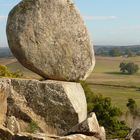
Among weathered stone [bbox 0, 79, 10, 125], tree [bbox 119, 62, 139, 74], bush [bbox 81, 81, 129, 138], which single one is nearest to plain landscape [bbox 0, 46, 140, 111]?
tree [bbox 119, 62, 139, 74]

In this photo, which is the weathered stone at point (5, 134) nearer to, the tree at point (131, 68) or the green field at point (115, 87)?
the green field at point (115, 87)

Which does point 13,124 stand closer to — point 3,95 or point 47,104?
point 3,95

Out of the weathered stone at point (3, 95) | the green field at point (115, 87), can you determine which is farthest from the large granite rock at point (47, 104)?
the green field at point (115, 87)

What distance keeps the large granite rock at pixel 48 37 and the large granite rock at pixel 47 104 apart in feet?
2.52

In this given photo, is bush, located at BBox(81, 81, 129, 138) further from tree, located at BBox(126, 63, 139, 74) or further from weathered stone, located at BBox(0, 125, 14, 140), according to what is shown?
tree, located at BBox(126, 63, 139, 74)

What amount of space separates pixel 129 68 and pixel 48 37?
141532mm

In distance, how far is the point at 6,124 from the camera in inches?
741

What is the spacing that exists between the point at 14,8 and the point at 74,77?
3979 mm

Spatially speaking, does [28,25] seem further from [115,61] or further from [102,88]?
[115,61]

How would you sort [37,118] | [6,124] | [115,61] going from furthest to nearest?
[115,61] < [37,118] < [6,124]

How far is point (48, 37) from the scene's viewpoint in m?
20.4

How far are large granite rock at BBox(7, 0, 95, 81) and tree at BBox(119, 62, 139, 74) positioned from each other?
139 meters

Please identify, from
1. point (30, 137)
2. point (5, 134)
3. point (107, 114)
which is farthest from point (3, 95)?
point (107, 114)

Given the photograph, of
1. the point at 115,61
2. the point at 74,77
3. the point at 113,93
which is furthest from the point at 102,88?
the point at 74,77
